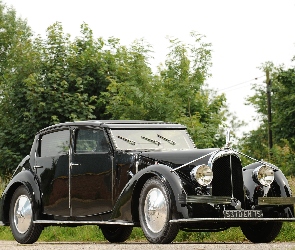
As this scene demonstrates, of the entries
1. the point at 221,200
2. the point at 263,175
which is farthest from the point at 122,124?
the point at 221,200

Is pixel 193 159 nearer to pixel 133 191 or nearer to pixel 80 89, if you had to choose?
pixel 133 191

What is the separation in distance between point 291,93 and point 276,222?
38.5 metres

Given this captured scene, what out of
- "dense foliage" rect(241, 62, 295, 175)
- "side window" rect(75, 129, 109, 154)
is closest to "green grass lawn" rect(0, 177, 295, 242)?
"side window" rect(75, 129, 109, 154)

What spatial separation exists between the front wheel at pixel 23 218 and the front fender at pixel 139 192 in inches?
86.4

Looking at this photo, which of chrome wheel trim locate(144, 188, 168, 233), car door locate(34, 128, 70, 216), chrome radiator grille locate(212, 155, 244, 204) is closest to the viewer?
chrome wheel trim locate(144, 188, 168, 233)

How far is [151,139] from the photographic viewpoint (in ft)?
44.0

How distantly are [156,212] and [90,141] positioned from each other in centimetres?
236

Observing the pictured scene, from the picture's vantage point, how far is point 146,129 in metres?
13.5

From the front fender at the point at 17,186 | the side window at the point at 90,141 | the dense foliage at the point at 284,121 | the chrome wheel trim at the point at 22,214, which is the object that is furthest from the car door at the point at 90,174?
the dense foliage at the point at 284,121

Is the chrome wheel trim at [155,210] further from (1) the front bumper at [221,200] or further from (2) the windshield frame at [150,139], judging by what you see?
(2) the windshield frame at [150,139]

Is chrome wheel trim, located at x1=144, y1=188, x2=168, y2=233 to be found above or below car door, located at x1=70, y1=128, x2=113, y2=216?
below

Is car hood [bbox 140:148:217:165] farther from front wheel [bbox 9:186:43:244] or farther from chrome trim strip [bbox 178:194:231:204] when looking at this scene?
front wheel [bbox 9:186:43:244]

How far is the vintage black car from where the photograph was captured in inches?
449

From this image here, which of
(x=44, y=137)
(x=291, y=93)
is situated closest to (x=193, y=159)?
(x=44, y=137)
